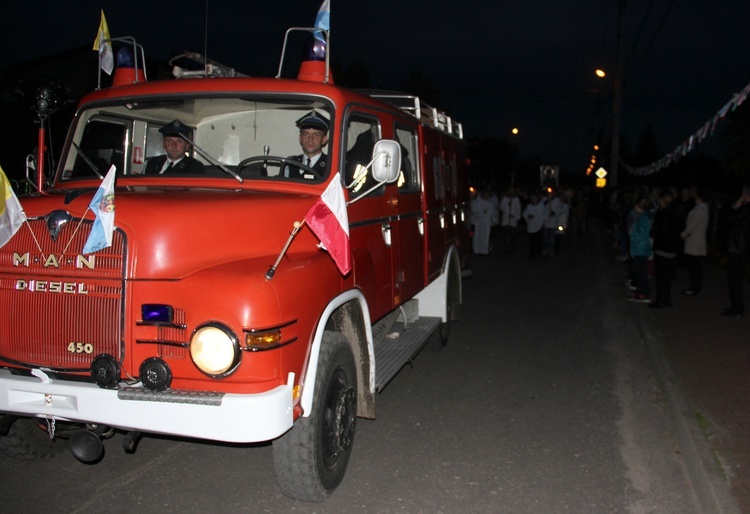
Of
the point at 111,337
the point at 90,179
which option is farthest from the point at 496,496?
the point at 90,179

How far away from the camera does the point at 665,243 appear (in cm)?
1048

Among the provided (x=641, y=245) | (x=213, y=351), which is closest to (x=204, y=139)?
(x=213, y=351)

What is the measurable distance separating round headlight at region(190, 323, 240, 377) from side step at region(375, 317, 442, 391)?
1656 millimetres

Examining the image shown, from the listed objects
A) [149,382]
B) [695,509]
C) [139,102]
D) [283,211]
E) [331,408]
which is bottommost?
[695,509]

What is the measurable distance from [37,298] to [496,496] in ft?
9.70

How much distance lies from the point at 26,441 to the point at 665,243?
9000 millimetres

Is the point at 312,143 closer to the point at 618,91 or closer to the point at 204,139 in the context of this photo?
the point at 204,139

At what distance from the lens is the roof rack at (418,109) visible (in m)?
6.95

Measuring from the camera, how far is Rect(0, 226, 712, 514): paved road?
171 inches

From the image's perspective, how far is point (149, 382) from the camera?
134 inches

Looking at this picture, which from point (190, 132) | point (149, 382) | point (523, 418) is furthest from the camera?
point (523, 418)

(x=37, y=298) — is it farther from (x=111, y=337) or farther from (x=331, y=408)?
(x=331, y=408)

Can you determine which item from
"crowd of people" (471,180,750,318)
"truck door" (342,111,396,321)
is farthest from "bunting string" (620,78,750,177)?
"truck door" (342,111,396,321)

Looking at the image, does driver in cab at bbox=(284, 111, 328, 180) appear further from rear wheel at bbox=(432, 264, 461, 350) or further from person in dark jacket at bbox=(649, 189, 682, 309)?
person in dark jacket at bbox=(649, 189, 682, 309)
